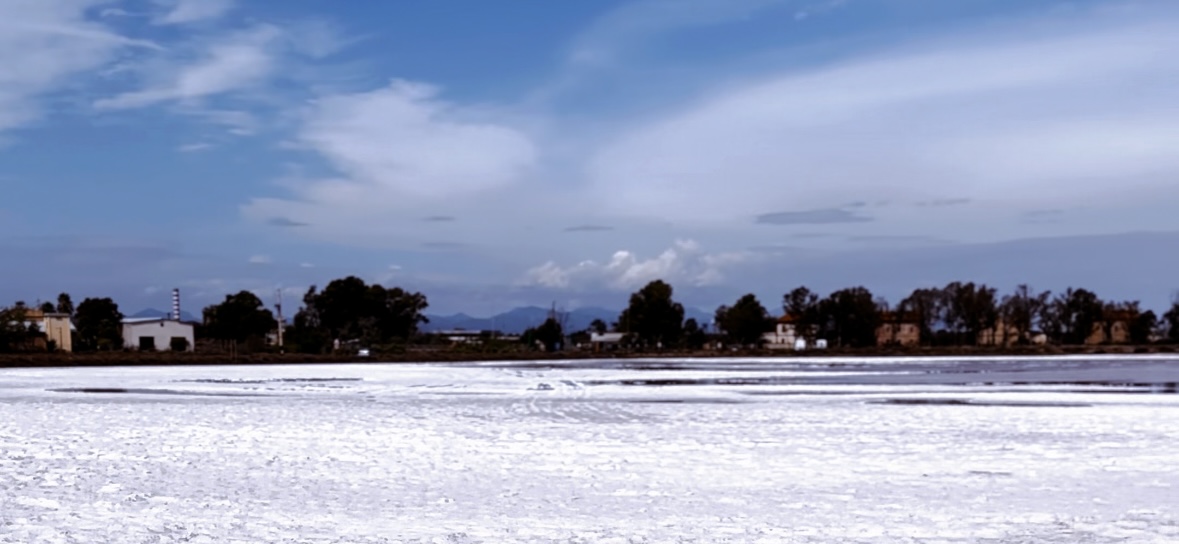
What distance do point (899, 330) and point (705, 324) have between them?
25.5 m

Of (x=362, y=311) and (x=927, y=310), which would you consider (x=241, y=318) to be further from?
(x=927, y=310)

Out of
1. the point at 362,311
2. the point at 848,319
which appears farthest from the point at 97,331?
the point at 848,319

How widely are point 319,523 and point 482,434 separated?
8.25 meters

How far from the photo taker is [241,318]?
10356 cm

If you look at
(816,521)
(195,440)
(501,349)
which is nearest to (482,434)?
(195,440)

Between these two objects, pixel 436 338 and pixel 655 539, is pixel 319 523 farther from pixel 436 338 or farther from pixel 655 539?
pixel 436 338

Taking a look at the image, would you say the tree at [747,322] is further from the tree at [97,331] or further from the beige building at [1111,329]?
the tree at [97,331]

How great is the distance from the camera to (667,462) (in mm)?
14211

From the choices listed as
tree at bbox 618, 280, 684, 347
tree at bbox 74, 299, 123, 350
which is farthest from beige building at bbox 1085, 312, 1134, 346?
tree at bbox 74, 299, 123, 350

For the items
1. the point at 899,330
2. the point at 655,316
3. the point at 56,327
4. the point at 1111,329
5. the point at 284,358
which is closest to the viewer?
the point at 284,358

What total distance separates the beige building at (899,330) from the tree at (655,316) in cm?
2620

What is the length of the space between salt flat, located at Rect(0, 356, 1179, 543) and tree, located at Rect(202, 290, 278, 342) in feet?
258

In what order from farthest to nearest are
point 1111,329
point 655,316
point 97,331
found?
point 1111,329, point 655,316, point 97,331

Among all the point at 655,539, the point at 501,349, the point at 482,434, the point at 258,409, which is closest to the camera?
the point at 655,539
